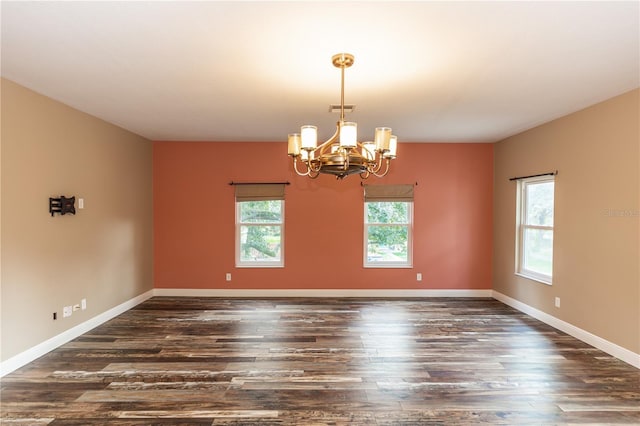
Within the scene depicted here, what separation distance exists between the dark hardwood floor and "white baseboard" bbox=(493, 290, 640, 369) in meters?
0.10

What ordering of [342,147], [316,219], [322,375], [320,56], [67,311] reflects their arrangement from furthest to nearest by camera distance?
[316,219]
[67,311]
[322,375]
[320,56]
[342,147]

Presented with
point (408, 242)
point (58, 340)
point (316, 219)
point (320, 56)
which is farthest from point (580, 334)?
point (58, 340)

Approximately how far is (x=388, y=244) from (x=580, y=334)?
8.74ft

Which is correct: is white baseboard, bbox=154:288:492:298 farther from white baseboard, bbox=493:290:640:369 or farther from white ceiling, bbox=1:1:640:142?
white ceiling, bbox=1:1:640:142

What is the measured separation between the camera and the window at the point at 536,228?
4.21 metres

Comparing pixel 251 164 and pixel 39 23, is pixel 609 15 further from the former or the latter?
pixel 251 164

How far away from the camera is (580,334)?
11.8ft

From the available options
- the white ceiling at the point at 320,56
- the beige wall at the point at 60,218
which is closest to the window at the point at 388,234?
the white ceiling at the point at 320,56

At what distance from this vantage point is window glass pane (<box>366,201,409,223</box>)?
17.7 ft

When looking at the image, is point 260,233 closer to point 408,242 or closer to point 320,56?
point 408,242

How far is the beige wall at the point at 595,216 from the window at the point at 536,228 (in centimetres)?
17

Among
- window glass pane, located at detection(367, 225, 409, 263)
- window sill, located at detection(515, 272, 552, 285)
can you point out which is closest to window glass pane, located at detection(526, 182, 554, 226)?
window sill, located at detection(515, 272, 552, 285)

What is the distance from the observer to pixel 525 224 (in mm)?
4652

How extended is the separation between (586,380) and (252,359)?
2.92m
